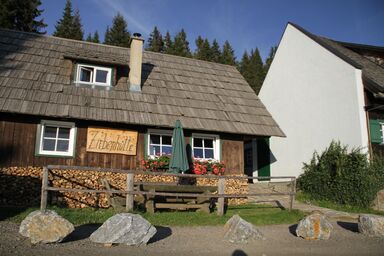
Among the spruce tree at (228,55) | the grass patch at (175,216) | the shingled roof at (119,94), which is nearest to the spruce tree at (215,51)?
Result: the spruce tree at (228,55)

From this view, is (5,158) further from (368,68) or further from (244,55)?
(244,55)

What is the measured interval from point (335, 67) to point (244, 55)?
4164 cm

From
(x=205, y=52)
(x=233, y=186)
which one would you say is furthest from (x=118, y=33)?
(x=233, y=186)

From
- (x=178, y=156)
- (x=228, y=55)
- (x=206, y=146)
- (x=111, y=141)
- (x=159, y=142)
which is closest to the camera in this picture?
(x=178, y=156)

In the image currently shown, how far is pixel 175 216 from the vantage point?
9.87m

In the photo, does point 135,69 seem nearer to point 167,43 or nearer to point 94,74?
point 94,74

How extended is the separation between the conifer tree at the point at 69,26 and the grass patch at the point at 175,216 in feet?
125

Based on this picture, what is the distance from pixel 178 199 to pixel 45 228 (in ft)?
16.7

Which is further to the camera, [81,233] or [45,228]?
[81,233]

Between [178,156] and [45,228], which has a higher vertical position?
[178,156]

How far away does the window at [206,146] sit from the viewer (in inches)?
543

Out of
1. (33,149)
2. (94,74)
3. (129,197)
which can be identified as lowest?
(129,197)

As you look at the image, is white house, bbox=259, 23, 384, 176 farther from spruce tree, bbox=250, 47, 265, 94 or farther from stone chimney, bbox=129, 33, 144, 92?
spruce tree, bbox=250, 47, 265, 94

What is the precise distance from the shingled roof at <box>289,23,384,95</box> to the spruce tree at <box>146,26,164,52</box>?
3642 centimetres
